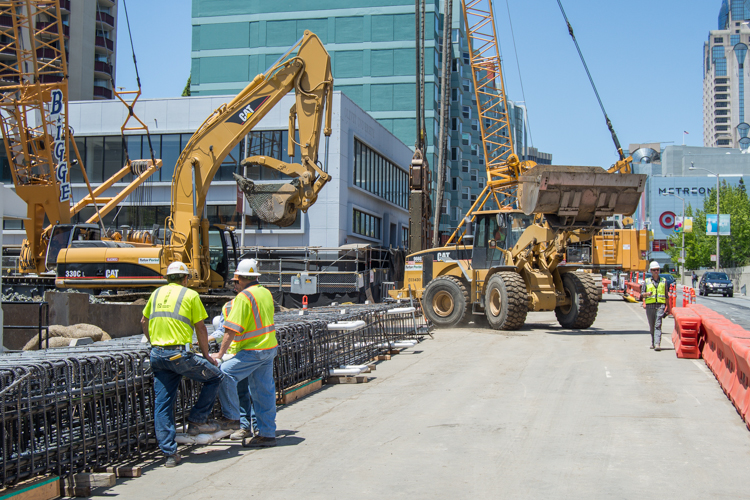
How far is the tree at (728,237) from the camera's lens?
70569 millimetres

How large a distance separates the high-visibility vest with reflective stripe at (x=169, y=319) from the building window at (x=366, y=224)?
2868cm

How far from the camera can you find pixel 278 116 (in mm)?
33406

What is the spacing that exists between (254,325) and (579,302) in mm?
14071

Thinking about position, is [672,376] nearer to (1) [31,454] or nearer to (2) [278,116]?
(1) [31,454]

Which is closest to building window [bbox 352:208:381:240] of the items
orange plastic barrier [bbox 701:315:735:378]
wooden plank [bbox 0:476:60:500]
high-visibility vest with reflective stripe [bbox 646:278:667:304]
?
high-visibility vest with reflective stripe [bbox 646:278:667:304]

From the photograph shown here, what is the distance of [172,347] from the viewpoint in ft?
21.8

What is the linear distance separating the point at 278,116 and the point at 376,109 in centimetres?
1832

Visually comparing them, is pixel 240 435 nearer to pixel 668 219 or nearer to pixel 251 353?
pixel 251 353

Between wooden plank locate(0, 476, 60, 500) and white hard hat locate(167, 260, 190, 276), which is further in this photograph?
white hard hat locate(167, 260, 190, 276)

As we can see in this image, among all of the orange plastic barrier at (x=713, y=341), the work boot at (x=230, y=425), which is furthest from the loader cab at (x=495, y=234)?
the work boot at (x=230, y=425)

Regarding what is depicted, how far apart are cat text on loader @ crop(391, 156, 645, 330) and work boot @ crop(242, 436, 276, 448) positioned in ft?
38.5

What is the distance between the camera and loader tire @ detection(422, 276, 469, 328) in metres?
20.9

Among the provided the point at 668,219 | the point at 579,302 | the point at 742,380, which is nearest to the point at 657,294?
the point at 579,302

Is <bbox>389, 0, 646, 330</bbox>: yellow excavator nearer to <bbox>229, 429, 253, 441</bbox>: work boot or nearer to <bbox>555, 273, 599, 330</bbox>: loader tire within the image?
<bbox>555, 273, 599, 330</bbox>: loader tire
